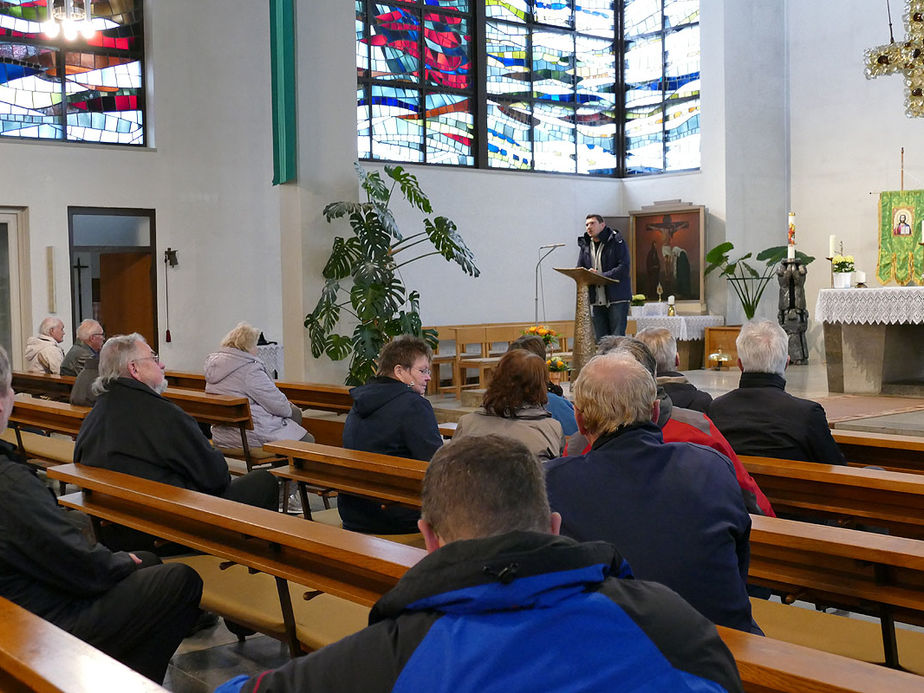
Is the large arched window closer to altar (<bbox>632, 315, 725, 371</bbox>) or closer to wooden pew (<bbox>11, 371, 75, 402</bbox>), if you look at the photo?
altar (<bbox>632, 315, 725, 371</bbox>)

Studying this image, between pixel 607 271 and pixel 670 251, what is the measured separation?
5.99 m

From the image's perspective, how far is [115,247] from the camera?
11430 mm

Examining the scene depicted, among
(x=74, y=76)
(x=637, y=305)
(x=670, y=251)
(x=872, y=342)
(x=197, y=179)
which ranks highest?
(x=74, y=76)

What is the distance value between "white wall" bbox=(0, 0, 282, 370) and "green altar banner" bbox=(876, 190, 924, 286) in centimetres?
739

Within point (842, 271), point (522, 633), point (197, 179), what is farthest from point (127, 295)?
point (522, 633)

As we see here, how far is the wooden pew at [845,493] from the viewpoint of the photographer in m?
3.15

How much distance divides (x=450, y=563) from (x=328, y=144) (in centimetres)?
853

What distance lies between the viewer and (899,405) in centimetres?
746

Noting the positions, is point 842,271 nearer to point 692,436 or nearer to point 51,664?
point 692,436

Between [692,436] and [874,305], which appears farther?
[874,305]

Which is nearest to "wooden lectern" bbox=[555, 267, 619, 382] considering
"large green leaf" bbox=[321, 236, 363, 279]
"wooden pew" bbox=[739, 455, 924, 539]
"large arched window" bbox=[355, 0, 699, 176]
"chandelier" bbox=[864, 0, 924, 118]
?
"large green leaf" bbox=[321, 236, 363, 279]

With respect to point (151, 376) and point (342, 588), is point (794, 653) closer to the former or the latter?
point (342, 588)

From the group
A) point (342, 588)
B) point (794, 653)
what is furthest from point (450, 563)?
point (342, 588)

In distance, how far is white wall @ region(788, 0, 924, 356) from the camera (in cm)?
1292
